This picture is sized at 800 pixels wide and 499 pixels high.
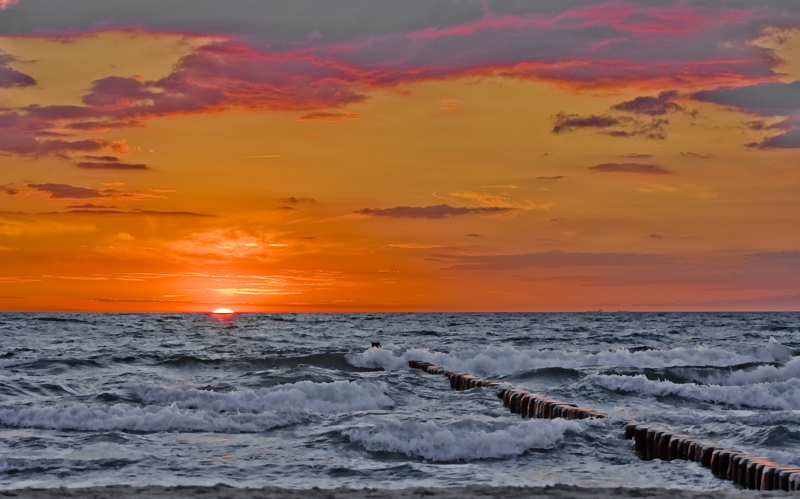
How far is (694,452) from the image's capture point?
1183 cm

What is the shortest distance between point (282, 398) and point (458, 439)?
7.13 meters

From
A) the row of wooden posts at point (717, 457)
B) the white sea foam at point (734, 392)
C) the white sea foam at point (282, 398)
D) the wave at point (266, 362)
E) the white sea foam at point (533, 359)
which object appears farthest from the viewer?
the white sea foam at point (533, 359)

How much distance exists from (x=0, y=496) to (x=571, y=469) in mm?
7354

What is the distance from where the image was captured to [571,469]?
11344 mm

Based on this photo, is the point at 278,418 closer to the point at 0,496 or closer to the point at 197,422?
the point at 197,422

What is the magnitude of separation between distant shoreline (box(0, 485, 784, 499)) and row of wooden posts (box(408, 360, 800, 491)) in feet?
5.13

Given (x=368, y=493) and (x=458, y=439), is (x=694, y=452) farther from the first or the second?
(x=368, y=493)

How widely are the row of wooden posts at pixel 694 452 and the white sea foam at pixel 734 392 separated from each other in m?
5.32

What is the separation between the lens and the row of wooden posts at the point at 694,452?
9.69 metres

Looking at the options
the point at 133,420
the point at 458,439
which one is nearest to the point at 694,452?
the point at 458,439

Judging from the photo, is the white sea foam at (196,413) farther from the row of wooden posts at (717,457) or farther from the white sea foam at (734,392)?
the white sea foam at (734,392)

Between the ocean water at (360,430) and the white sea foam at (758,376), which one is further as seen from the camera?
the white sea foam at (758,376)

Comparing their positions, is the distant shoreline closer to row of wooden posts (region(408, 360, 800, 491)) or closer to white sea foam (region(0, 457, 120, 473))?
row of wooden posts (region(408, 360, 800, 491))

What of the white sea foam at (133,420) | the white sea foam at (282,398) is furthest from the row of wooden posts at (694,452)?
the white sea foam at (133,420)
